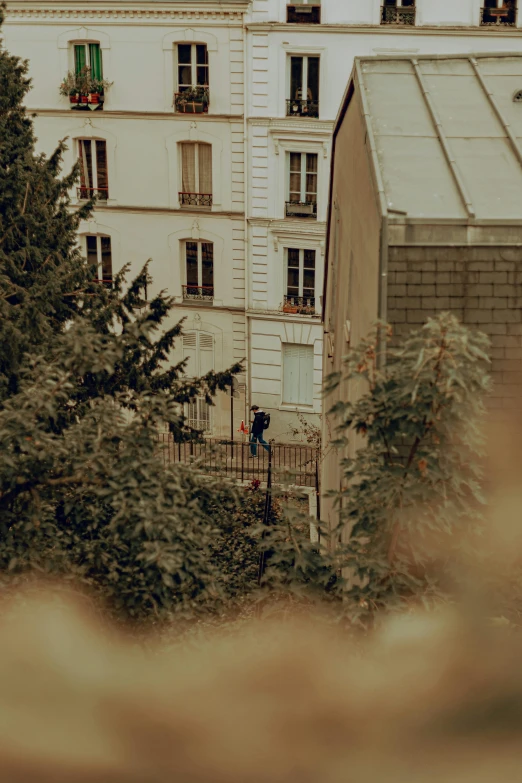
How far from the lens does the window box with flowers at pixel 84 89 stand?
3031 centimetres

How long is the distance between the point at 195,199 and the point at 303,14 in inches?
261

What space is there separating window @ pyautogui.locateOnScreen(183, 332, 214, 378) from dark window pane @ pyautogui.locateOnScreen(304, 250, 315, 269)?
4079mm

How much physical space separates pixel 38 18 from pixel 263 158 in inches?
330

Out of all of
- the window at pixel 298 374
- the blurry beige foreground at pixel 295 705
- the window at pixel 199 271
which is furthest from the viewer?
the window at pixel 199 271

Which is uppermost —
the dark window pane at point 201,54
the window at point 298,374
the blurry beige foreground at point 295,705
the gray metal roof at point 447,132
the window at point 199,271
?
the gray metal roof at point 447,132

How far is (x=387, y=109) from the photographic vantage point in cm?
1136

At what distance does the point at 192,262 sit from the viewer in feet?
105

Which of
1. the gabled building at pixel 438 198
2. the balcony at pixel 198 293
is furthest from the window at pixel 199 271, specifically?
the gabled building at pixel 438 198

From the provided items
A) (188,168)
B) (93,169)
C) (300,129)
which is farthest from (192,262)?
(300,129)

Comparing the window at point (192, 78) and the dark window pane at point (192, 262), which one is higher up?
the window at point (192, 78)

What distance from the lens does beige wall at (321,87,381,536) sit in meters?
10.0

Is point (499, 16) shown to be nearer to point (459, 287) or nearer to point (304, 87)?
point (304, 87)

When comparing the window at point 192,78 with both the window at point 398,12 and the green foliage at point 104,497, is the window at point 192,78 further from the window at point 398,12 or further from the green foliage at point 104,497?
the green foliage at point 104,497

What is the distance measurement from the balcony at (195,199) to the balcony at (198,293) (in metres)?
2.65
